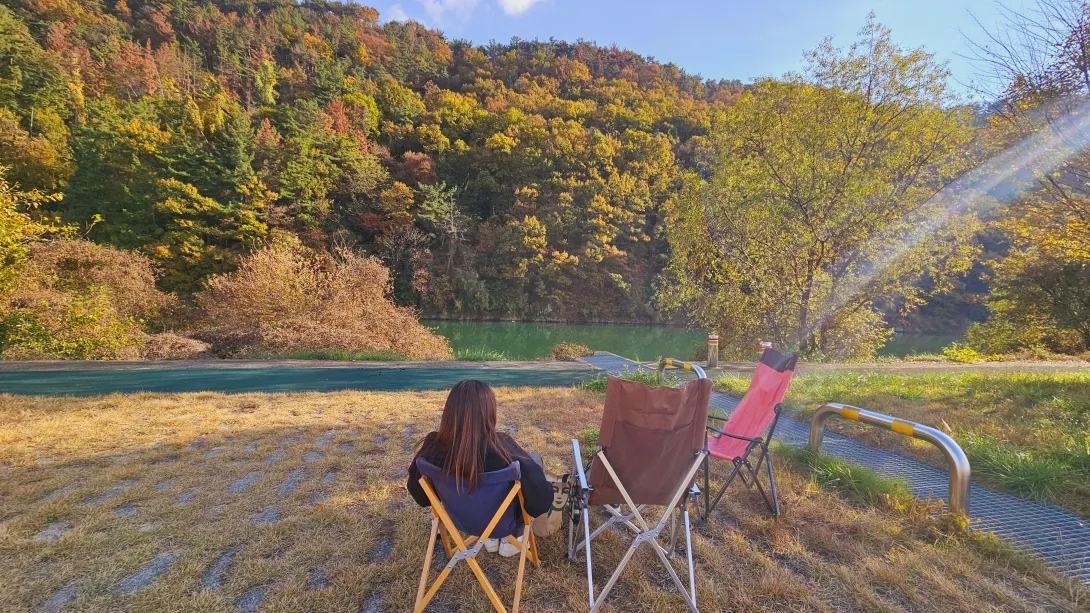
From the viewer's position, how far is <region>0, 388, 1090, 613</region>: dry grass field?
1615 millimetres

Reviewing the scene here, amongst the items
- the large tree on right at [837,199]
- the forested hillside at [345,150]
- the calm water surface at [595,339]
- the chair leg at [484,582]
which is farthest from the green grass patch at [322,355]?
the forested hillside at [345,150]

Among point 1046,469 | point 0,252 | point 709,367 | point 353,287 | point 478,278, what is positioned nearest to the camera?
point 1046,469

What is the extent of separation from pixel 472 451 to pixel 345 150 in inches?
946

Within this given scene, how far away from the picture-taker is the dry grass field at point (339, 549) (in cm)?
162

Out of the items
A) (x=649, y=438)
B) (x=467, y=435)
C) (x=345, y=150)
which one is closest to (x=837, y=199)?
(x=649, y=438)

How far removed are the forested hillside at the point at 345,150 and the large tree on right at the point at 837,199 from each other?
183 centimetres

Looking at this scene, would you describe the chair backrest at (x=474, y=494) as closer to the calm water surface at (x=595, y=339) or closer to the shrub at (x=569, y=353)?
the shrub at (x=569, y=353)

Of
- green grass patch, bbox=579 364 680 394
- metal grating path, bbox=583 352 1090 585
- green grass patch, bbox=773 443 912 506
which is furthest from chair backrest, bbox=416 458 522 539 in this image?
green grass patch, bbox=579 364 680 394

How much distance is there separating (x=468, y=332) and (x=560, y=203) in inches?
427

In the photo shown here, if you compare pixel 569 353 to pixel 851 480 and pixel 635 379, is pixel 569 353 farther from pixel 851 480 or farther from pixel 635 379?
pixel 851 480

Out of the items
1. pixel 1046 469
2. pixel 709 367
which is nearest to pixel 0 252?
pixel 709 367

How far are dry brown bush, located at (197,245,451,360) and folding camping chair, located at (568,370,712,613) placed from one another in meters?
8.50

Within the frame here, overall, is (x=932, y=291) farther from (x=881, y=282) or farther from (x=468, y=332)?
(x=468, y=332)

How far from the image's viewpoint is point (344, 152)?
2161 centimetres
